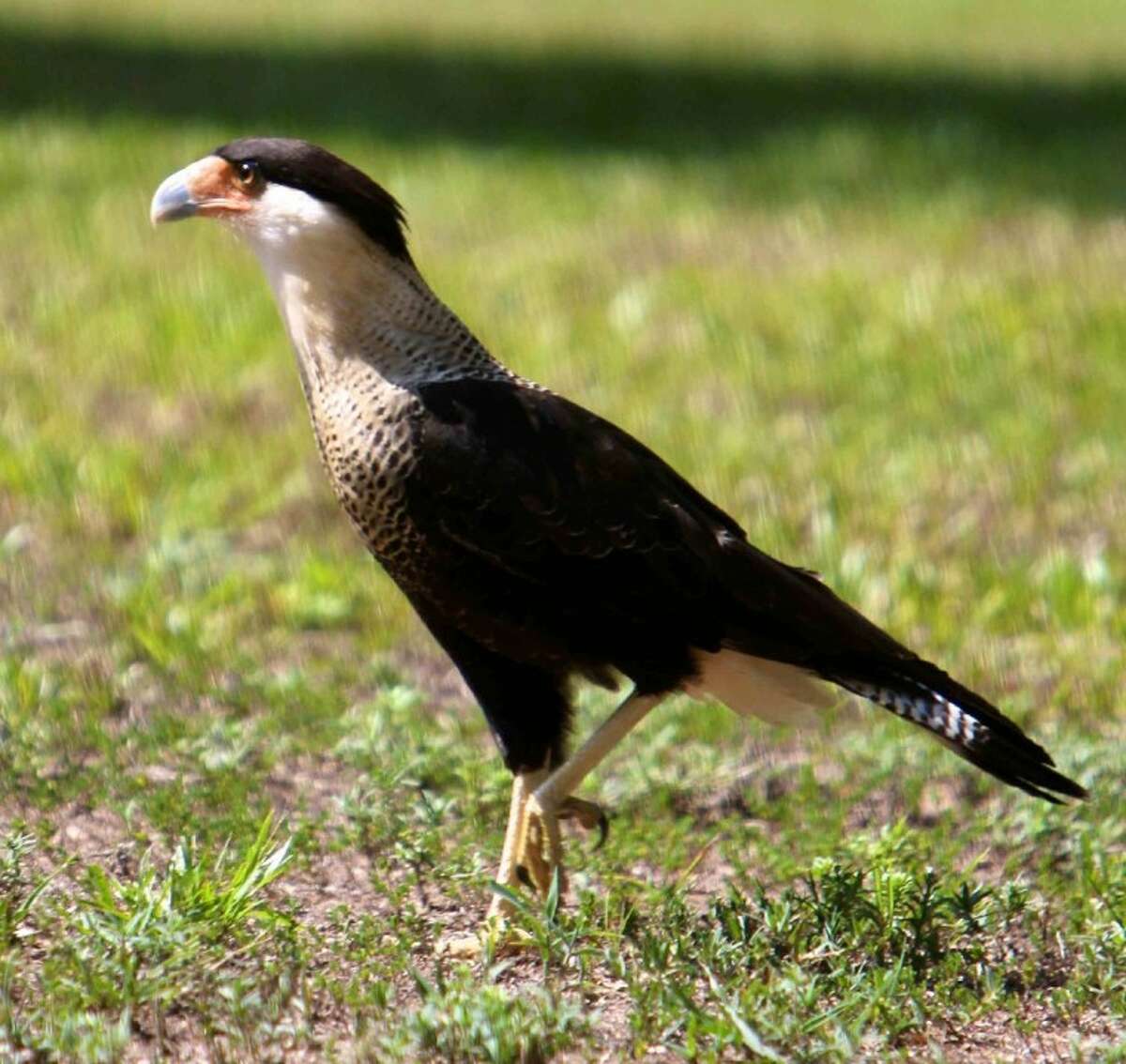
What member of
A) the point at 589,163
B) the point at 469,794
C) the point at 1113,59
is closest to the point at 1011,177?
the point at 589,163

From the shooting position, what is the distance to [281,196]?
3760mm

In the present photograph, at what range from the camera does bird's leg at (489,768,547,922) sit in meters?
3.68

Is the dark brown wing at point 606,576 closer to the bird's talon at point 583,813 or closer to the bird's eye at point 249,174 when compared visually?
the bird's talon at point 583,813

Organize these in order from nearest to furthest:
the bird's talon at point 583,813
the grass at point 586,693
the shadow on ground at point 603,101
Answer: the grass at point 586,693
the bird's talon at point 583,813
the shadow on ground at point 603,101

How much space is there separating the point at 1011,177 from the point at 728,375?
11.6 ft

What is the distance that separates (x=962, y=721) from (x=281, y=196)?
1.45 m

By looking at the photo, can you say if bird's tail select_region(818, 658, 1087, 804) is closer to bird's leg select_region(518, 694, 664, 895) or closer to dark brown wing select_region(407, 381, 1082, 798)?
dark brown wing select_region(407, 381, 1082, 798)

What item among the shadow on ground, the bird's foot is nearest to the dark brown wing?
the bird's foot

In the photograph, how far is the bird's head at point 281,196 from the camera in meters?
3.71

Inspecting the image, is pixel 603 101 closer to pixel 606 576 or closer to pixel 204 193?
pixel 204 193

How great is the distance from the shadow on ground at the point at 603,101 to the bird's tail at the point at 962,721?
6.69 metres

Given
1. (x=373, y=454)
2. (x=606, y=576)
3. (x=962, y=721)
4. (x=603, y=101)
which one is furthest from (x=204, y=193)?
(x=603, y=101)

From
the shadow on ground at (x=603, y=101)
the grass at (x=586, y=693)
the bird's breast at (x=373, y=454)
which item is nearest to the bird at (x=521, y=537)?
the bird's breast at (x=373, y=454)

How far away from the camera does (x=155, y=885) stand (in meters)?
3.73
